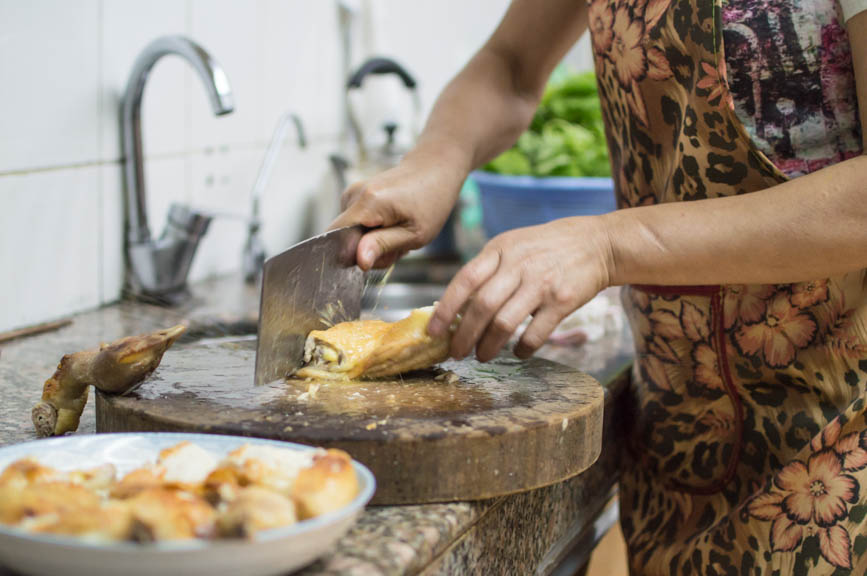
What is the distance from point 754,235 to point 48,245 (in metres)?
1.17

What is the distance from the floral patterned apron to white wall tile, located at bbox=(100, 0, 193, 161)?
2.97 ft

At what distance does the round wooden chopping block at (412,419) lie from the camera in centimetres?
87

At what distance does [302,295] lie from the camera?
1150mm

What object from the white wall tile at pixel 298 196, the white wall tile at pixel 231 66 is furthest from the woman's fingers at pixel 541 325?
the white wall tile at pixel 298 196

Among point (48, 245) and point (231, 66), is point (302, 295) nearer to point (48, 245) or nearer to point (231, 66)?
point (48, 245)

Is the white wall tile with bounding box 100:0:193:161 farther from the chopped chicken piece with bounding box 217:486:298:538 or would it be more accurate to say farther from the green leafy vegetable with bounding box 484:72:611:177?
the chopped chicken piece with bounding box 217:486:298:538

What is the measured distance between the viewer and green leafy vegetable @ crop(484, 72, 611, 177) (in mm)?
2354

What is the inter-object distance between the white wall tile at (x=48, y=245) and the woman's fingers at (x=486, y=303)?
855 millimetres

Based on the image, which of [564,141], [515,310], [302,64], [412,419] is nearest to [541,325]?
[515,310]

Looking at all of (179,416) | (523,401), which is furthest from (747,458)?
(179,416)

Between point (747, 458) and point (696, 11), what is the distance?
0.62 meters

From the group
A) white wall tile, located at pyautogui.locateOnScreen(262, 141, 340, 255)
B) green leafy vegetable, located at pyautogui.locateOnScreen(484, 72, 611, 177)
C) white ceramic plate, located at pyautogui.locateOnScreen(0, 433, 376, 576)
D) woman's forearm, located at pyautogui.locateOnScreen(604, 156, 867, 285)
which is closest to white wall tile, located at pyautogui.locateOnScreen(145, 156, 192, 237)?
white wall tile, located at pyautogui.locateOnScreen(262, 141, 340, 255)

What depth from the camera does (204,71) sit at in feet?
5.22

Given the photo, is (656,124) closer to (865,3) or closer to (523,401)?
(865,3)
